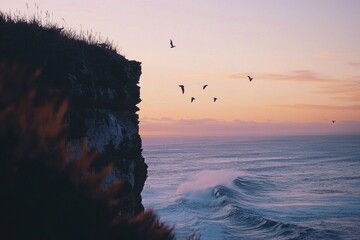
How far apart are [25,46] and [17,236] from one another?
625 cm

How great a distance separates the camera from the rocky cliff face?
8.88m

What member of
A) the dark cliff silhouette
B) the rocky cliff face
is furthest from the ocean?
the dark cliff silhouette

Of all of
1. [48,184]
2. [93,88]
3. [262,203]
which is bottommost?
[262,203]

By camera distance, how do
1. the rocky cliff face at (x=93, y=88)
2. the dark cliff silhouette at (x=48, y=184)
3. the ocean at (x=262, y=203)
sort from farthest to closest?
the ocean at (x=262, y=203)
the rocky cliff face at (x=93, y=88)
the dark cliff silhouette at (x=48, y=184)

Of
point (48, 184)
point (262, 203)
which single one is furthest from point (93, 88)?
point (262, 203)

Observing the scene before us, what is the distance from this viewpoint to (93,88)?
32.8 ft

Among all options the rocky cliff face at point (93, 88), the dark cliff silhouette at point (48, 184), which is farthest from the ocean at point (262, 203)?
the dark cliff silhouette at point (48, 184)

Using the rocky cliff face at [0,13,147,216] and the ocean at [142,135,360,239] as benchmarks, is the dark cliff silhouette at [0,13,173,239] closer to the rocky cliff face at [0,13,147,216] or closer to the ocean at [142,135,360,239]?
the rocky cliff face at [0,13,147,216]

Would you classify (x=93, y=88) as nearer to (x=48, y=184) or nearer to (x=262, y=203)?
(x=48, y=184)

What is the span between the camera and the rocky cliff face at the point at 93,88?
888 cm

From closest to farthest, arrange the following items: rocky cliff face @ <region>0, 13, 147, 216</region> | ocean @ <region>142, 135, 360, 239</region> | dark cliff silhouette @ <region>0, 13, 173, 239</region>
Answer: dark cliff silhouette @ <region>0, 13, 173, 239</region>, rocky cliff face @ <region>0, 13, 147, 216</region>, ocean @ <region>142, 135, 360, 239</region>

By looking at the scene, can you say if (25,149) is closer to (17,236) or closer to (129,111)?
(17,236)

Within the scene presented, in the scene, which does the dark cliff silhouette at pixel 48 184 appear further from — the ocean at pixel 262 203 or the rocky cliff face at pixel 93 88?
the ocean at pixel 262 203

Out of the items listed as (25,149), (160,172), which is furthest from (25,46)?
(160,172)
